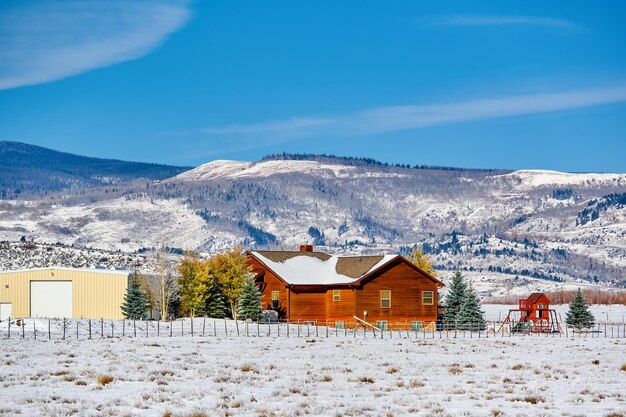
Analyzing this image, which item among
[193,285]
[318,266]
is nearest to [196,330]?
[193,285]

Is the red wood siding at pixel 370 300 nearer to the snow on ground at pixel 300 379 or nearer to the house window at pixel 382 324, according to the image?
the house window at pixel 382 324

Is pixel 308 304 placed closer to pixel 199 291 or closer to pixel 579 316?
pixel 199 291

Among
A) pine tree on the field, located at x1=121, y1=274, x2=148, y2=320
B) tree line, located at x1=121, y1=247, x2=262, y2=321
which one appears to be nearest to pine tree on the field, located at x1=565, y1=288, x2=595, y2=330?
tree line, located at x1=121, y1=247, x2=262, y2=321

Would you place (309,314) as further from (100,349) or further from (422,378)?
(422,378)

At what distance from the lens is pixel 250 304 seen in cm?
7856

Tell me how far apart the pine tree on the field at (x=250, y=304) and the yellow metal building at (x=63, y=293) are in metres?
10.4

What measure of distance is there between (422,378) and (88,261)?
513 ft

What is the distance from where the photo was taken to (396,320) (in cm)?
8156

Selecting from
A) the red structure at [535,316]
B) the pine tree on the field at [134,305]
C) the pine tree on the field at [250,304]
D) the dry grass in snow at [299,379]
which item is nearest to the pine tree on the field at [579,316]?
the red structure at [535,316]

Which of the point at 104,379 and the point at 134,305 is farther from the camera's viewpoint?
the point at 134,305

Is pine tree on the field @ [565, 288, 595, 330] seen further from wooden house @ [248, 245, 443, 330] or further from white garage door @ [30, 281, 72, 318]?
white garage door @ [30, 281, 72, 318]

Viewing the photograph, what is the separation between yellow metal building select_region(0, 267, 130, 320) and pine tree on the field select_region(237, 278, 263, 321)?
10.4m

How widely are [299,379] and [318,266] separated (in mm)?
53609

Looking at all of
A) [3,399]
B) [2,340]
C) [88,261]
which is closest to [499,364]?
[3,399]
